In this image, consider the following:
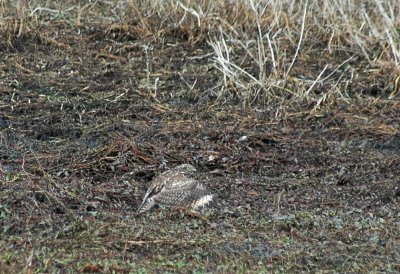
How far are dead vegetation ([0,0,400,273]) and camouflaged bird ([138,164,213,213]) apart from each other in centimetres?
16

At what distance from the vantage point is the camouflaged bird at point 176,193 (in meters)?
8.51

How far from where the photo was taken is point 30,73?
12.2m

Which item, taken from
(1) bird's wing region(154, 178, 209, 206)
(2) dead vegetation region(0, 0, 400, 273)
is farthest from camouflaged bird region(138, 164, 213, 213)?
(2) dead vegetation region(0, 0, 400, 273)

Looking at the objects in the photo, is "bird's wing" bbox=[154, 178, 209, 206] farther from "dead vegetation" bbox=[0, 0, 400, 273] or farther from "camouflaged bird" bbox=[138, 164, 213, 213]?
"dead vegetation" bbox=[0, 0, 400, 273]

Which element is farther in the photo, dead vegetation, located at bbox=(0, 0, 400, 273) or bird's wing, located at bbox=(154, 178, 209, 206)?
bird's wing, located at bbox=(154, 178, 209, 206)

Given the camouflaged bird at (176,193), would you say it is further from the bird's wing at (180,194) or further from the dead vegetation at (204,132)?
the dead vegetation at (204,132)

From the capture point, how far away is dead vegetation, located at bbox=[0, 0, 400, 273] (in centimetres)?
748

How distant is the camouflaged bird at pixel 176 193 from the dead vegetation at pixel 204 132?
0.16m

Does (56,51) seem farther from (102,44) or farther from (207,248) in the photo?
(207,248)

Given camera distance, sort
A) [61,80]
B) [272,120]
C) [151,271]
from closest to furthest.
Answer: [151,271] < [272,120] < [61,80]

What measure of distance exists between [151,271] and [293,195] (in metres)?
2.66

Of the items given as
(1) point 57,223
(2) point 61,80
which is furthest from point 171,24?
(1) point 57,223

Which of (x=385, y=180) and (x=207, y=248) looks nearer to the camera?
(x=207, y=248)

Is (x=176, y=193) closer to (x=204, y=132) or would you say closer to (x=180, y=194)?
(x=180, y=194)
